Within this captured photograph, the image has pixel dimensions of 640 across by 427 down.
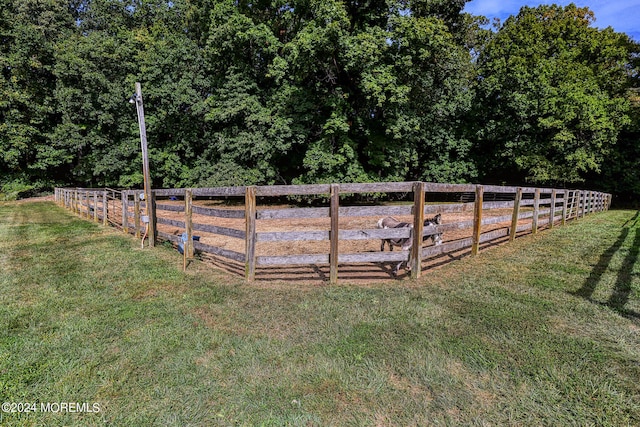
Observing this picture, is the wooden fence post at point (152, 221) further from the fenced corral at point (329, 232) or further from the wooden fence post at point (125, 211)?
the wooden fence post at point (125, 211)

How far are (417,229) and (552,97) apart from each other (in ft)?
75.3

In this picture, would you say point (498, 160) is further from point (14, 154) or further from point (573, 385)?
point (14, 154)

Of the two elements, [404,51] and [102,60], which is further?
[102,60]

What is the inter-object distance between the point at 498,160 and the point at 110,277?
26749mm

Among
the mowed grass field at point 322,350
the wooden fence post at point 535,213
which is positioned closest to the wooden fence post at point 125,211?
the mowed grass field at point 322,350

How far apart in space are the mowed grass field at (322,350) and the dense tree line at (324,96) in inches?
554

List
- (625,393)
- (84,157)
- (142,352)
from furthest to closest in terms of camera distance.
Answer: (84,157) < (142,352) < (625,393)

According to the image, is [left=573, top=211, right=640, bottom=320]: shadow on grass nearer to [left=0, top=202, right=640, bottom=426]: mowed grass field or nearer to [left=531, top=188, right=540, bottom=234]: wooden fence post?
[left=0, top=202, right=640, bottom=426]: mowed grass field

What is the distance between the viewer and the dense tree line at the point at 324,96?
18484 mm

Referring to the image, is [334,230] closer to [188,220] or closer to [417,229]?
[417,229]

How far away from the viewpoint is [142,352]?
2.87 m

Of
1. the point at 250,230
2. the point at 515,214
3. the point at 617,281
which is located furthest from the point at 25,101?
the point at 617,281

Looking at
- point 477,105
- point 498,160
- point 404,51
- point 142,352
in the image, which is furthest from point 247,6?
point 142,352

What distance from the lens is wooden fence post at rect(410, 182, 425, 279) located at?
16.0 ft
